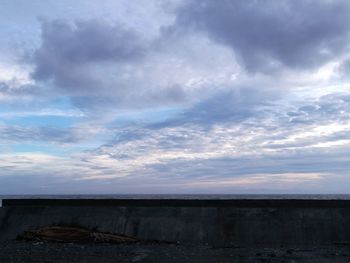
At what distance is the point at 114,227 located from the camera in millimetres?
17266

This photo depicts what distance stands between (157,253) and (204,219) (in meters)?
3.67

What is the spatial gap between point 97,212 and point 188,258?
583 centimetres

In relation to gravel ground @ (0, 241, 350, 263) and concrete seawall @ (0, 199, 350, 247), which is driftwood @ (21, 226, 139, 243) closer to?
concrete seawall @ (0, 199, 350, 247)

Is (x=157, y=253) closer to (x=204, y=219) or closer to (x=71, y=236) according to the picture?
(x=204, y=219)

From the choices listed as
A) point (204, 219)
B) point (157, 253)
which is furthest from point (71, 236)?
point (204, 219)

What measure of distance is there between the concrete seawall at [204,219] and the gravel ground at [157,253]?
1154 mm

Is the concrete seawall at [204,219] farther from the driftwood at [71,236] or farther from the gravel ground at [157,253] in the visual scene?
the gravel ground at [157,253]

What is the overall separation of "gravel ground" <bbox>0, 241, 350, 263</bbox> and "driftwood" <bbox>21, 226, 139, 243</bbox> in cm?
70

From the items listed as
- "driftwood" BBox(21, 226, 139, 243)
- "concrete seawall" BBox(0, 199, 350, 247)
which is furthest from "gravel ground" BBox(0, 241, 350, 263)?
"concrete seawall" BBox(0, 199, 350, 247)

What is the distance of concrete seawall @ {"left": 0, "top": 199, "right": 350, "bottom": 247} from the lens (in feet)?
53.8

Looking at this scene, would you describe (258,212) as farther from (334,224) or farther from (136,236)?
(136,236)

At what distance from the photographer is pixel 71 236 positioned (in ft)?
54.4

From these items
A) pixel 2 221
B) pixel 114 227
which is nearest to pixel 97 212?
pixel 114 227

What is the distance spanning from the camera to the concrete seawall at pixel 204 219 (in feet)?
53.8
